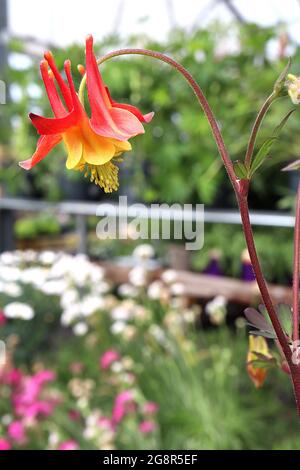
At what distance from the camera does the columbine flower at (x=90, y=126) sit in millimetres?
275

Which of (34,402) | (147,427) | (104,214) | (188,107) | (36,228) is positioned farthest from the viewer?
(36,228)

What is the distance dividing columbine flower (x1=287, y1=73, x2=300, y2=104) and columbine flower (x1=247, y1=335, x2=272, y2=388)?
135 mm

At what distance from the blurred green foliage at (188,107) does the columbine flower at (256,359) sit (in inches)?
40.9

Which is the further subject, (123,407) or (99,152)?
(123,407)

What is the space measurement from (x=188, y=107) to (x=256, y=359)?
1405 millimetres

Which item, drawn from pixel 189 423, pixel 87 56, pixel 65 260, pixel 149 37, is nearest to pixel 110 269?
pixel 65 260

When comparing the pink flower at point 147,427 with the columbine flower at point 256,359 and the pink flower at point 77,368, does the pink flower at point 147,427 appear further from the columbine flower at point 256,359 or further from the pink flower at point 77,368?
the columbine flower at point 256,359

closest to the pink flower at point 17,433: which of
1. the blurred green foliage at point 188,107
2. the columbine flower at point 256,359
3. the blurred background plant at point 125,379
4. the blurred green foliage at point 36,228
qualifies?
the blurred background plant at point 125,379

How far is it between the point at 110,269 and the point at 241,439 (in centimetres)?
88

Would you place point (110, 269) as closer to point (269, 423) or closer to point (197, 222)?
point (197, 222)

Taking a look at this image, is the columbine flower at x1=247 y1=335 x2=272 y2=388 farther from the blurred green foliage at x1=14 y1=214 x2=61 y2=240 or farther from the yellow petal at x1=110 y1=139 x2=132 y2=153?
the blurred green foliage at x1=14 y1=214 x2=61 y2=240

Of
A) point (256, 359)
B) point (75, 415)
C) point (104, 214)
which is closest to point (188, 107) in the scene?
point (104, 214)

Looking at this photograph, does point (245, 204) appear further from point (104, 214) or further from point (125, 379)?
point (104, 214)

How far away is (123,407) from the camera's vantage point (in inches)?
48.1
